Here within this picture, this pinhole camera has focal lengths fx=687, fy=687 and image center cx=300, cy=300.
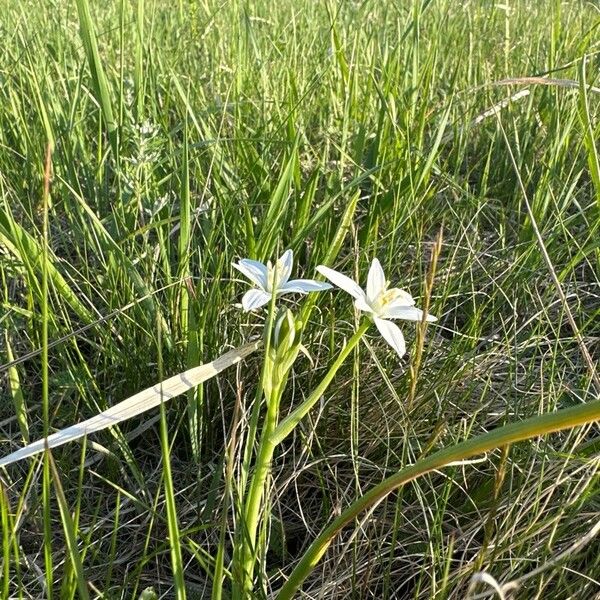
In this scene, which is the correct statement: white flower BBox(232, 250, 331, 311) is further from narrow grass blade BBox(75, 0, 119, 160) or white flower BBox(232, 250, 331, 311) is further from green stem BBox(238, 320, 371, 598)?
narrow grass blade BBox(75, 0, 119, 160)

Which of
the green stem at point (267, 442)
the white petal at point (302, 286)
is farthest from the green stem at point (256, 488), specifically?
the white petal at point (302, 286)

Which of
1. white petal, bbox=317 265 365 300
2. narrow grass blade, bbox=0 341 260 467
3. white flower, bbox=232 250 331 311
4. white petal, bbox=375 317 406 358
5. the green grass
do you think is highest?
white petal, bbox=317 265 365 300

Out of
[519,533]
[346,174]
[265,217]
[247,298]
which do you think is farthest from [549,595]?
[346,174]

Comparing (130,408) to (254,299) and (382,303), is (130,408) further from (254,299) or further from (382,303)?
(382,303)

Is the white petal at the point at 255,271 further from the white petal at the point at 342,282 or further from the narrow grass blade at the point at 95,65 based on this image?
the narrow grass blade at the point at 95,65

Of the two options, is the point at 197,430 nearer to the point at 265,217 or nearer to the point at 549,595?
the point at 265,217

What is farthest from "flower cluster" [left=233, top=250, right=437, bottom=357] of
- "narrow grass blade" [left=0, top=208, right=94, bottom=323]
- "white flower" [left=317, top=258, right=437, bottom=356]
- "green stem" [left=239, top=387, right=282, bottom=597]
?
"narrow grass blade" [left=0, top=208, right=94, bottom=323]

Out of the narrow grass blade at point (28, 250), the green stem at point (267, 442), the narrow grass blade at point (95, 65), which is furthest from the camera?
the narrow grass blade at point (95, 65)

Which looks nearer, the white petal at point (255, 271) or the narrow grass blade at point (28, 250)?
the white petal at point (255, 271)
